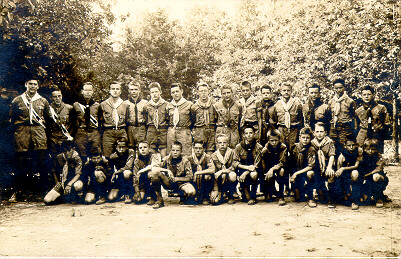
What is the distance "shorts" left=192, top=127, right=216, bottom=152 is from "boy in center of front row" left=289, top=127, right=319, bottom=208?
1094 mm

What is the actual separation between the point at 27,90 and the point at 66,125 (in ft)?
2.25

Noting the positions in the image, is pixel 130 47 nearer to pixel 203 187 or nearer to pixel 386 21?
pixel 203 187

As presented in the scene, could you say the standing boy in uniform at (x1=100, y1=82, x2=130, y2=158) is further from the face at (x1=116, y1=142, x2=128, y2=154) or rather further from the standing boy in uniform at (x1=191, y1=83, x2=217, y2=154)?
the standing boy in uniform at (x1=191, y1=83, x2=217, y2=154)

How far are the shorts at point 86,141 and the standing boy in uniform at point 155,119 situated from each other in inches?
27.2

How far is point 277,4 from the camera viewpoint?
5578mm

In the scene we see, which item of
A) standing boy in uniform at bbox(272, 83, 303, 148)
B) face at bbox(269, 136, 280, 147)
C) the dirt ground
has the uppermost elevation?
standing boy in uniform at bbox(272, 83, 303, 148)

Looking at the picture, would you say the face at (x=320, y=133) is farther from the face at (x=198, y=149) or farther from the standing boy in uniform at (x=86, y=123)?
the standing boy in uniform at (x=86, y=123)

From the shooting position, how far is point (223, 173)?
179 inches

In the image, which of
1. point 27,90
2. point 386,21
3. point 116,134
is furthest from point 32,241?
point 386,21

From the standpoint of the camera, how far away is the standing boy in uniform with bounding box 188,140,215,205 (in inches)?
177

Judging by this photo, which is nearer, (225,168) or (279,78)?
(225,168)

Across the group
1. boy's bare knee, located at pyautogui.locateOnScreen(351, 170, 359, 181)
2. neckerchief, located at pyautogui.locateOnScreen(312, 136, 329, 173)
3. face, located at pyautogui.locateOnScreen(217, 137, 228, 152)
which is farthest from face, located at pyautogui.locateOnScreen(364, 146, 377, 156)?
face, located at pyautogui.locateOnScreen(217, 137, 228, 152)

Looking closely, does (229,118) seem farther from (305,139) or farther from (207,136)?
(305,139)

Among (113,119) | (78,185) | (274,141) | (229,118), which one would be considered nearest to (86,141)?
(113,119)
